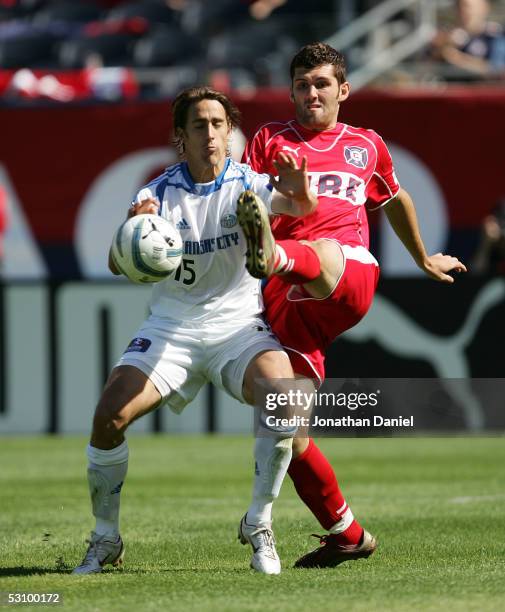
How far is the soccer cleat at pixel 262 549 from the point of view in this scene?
6.16 meters

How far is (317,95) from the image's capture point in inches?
266

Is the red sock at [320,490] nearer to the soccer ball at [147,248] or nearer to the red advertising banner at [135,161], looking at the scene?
the soccer ball at [147,248]

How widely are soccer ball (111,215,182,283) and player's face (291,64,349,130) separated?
113cm

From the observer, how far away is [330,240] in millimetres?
6590

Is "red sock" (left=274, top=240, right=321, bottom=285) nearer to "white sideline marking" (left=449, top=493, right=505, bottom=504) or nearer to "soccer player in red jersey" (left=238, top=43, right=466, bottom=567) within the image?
"soccer player in red jersey" (left=238, top=43, right=466, bottom=567)

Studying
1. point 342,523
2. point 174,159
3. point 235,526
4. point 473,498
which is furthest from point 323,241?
point 174,159

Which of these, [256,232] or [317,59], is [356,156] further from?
[256,232]

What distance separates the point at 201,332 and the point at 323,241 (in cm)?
76

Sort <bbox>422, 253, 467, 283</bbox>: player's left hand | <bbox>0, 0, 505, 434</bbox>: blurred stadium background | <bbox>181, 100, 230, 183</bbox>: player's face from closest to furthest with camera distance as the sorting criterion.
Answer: <bbox>181, 100, 230, 183</bbox>: player's face
<bbox>422, 253, 467, 283</bbox>: player's left hand
<bbox>0, 0, 505, 434</bbox>: blurred stadium background

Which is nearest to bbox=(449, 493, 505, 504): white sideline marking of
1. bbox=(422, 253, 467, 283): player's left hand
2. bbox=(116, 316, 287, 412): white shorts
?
bbox=(422, 253, 467, 283): player's left hand

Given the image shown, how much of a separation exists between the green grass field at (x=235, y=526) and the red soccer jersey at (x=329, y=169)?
5.54ft

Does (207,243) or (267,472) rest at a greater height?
(207,243)

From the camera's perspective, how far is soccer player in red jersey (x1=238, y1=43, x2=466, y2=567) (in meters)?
6.64

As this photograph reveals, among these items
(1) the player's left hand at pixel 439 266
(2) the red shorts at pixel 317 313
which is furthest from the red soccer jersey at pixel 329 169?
(1) the player's left hand at pixel 439 266
